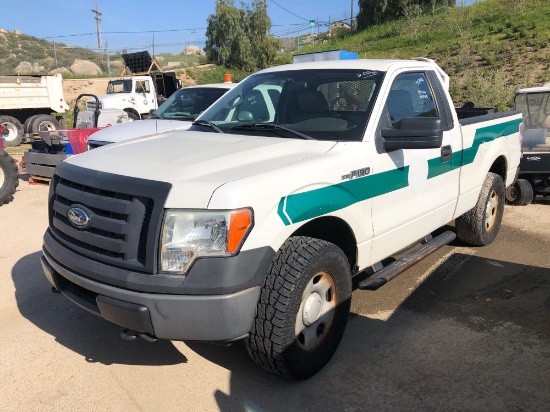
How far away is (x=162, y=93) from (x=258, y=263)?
21.1 meters

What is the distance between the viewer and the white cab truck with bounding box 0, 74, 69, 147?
1572 centimetres

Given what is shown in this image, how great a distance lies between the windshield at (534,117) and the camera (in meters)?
7.58

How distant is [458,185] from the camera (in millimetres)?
4641

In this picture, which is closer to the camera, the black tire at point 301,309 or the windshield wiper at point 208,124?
the black tire at point 301,309

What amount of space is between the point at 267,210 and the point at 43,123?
1579 cm

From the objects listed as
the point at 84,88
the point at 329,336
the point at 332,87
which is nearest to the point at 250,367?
the point at 329,336

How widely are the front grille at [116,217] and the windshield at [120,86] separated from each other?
54.6 feet

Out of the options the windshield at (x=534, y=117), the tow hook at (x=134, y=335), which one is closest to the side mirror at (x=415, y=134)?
the tow hook at (x=134, y=335)

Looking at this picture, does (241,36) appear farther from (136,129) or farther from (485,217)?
(485,217)

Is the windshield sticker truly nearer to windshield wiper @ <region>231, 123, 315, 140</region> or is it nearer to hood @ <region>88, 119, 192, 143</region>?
windshield wiper @ <region>231, 123, 315, 140</region>

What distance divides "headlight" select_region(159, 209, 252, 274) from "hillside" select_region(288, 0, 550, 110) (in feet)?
49.7

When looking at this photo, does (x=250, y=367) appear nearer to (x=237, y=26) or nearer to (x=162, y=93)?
(x=162, y=93)

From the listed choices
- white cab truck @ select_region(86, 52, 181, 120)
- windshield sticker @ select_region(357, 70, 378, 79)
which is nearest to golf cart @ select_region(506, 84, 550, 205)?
windshield sticker @ select_region(357, 70, 378, 79)

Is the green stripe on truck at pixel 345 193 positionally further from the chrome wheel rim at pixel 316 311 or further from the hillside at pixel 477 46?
the hillside at pixel 477 46
